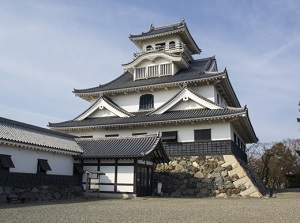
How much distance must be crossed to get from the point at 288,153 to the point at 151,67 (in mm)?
25222

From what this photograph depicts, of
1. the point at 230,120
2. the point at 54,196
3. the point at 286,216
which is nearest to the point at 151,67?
the point at 230,120

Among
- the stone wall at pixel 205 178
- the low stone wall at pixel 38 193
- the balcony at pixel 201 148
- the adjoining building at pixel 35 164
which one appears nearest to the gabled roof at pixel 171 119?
the balcony at pixel 201 148

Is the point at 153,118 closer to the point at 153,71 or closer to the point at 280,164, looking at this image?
the point at 153,71

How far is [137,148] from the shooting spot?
18.9m

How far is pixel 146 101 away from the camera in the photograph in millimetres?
27828

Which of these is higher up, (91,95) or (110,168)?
(91,95)

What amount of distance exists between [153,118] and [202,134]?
402 centimetres

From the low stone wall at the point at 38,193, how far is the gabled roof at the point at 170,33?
19081 millimetres

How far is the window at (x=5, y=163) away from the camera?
15164mm

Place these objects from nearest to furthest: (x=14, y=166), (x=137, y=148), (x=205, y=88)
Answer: (x=14, y=166) < (x=137, y=148) < (x=205, y=88)

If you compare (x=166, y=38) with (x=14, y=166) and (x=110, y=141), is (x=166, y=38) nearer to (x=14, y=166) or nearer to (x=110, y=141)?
(x=110, y=141)

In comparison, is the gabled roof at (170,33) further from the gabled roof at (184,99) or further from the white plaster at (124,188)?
the white plaster at (124,188)

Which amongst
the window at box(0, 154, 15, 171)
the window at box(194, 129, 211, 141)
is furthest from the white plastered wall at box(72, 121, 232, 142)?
the window at box(0, 154, 15, 171)

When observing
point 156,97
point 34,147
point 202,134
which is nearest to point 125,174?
point 34,147
